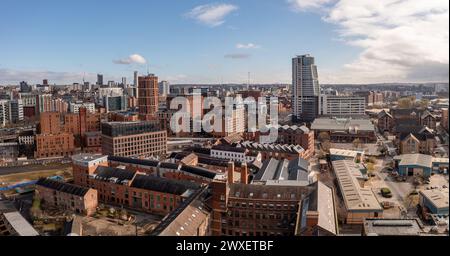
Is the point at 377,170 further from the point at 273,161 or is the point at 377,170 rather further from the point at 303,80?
the point at 303,80

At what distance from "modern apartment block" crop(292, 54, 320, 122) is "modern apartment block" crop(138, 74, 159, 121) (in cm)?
748

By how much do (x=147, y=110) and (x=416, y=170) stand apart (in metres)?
10.0

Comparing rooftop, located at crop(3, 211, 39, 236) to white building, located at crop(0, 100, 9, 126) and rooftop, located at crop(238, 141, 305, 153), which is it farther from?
white building, located at crop(0, 100, 9, 126)

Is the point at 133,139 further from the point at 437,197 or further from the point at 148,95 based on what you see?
the point at 437,197

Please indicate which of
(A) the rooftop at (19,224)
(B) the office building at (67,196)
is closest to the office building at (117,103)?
(B) the office building at (67,196)

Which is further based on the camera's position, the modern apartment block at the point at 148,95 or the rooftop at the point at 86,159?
the modern apartment block at the point at 148,95

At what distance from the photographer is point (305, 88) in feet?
62.1

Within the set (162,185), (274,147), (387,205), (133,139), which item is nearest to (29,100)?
(133,139)

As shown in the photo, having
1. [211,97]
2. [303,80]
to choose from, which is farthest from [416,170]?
[211,97]

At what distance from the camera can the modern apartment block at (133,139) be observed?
1062 centimetres

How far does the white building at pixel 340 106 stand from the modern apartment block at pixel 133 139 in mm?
10380

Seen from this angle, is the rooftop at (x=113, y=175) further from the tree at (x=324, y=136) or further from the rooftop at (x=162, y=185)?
the tree at (x=324, y=136)

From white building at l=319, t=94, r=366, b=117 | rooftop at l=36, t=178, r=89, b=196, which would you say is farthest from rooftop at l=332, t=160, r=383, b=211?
white building at l=319, t=94, r=366, b=117

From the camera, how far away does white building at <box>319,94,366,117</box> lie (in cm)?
1914
